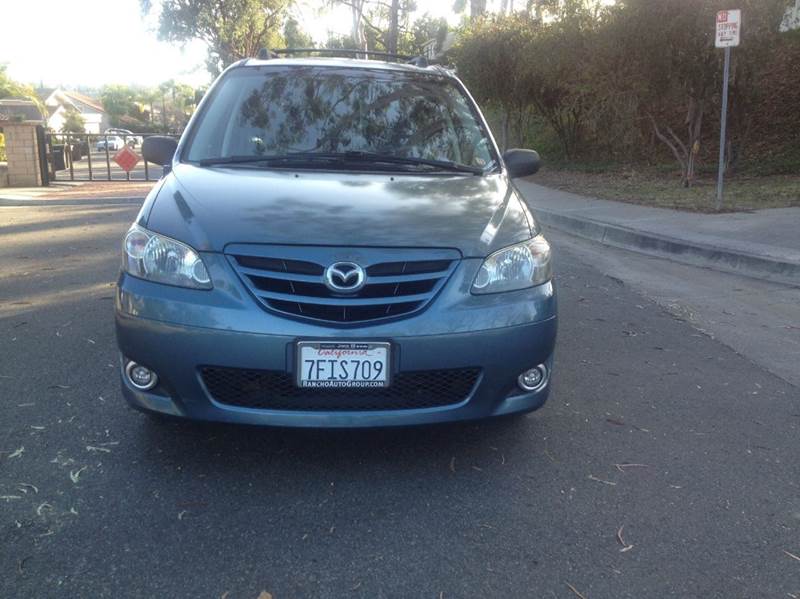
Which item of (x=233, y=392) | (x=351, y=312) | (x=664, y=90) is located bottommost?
(x=233, y=392)

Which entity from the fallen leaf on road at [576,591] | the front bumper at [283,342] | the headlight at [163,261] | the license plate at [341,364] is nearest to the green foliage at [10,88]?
the headlight at [163,261]

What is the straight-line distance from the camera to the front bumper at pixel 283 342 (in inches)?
107

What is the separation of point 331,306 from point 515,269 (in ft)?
2.54

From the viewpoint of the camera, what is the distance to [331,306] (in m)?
2.78

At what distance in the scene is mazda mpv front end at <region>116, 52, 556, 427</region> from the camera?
2.75m

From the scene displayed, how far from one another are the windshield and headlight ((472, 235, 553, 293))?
43.2 inches

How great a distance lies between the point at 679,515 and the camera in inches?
110

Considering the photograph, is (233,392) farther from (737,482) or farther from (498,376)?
(737,482)

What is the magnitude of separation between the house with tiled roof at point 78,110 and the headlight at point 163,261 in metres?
99.9

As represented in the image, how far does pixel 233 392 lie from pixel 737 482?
2017 mm

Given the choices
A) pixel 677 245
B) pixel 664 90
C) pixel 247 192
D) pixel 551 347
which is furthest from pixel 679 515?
pixel 664 90

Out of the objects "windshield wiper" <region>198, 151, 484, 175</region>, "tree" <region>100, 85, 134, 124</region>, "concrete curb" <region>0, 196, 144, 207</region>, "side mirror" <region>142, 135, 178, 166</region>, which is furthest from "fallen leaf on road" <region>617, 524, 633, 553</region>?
"tree" <region>100, 85, 134, 124</region>

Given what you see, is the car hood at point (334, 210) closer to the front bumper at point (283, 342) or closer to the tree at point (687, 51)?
the front bumper at point (283, 342)

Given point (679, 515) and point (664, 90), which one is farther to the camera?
point (664, 90)
